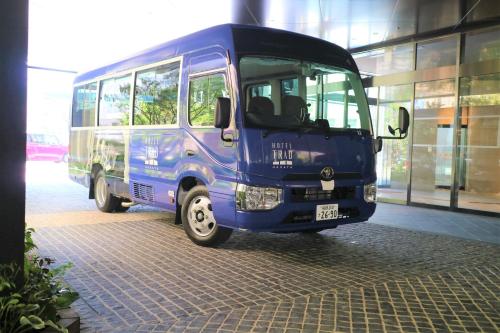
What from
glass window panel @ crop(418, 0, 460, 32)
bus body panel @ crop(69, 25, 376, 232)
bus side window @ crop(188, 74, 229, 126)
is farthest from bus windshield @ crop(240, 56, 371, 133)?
glass window panel @ crop(418, 0, 460, 32)

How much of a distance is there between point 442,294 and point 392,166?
8.40 m

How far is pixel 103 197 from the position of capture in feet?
29.7

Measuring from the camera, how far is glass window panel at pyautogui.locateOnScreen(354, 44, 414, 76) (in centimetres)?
1179

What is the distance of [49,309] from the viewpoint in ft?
9.72

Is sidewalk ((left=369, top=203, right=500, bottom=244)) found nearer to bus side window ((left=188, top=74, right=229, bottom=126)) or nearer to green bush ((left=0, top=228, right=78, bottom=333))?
bus side window ((left=188, top=74, right=229, bottom=126))

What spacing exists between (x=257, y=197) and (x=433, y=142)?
7449 mm

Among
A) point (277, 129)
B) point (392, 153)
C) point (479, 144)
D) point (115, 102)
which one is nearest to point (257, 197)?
point (277, 129)

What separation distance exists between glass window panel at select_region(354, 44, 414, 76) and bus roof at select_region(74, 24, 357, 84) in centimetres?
587

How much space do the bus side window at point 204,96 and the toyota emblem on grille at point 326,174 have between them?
1.50 metres

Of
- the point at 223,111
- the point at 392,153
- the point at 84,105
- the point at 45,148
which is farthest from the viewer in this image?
the point at 45,148

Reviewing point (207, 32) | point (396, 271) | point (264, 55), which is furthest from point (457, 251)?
point (207, 32)

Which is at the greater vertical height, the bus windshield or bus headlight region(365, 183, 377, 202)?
the bus windshield

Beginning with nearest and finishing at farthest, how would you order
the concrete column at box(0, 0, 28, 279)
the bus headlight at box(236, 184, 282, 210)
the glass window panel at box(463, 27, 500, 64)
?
the concrete column at box(0, 0, 28, 279) < the bus headlight at box(236, 184, 282, 210) < the glass window panel at box(463, 27, 500, 64)

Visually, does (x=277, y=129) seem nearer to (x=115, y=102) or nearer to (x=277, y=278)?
(x=277, y=278)
